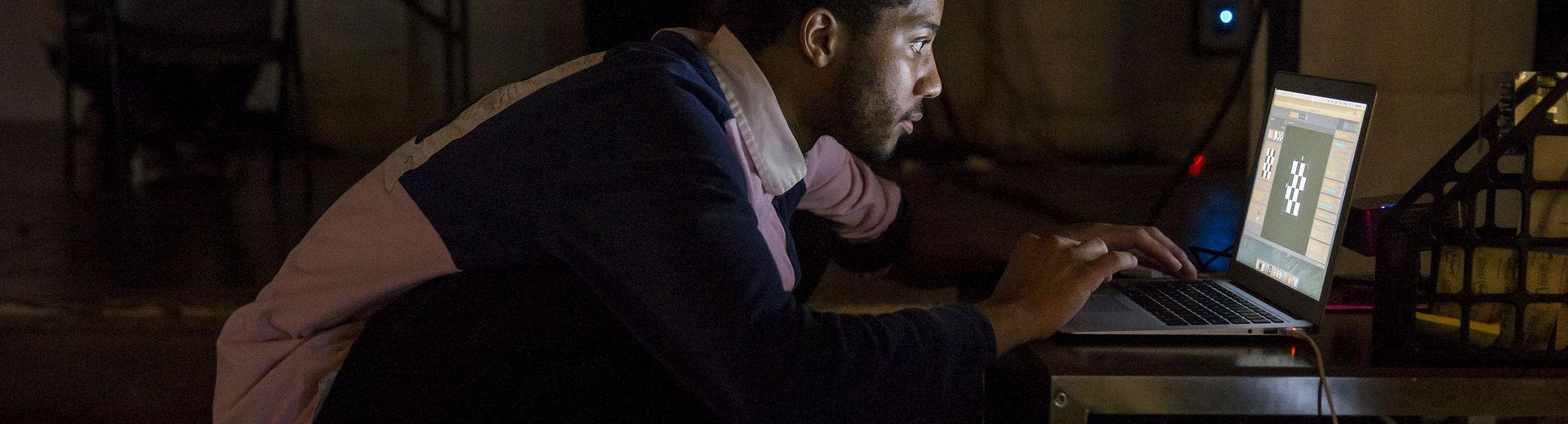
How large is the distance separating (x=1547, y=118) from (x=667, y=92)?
27.8 inches

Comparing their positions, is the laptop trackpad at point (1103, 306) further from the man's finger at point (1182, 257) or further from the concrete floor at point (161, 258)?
the concrete floor at point (161, 258)

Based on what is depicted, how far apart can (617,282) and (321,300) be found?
32cm

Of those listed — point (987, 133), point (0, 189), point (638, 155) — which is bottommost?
point (0, 189)

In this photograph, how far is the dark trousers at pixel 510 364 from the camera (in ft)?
3.11

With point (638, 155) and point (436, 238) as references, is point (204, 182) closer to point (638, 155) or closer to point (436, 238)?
point (436, 238)

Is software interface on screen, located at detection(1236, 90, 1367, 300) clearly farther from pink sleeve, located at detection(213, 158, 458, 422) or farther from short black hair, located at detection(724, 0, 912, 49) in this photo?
pink sleeve, located at detection(213, 158, 458, 422)

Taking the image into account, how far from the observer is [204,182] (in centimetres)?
279

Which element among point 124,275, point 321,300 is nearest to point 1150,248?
point 321,300

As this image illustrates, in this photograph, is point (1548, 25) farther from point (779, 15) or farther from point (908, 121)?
point (779, 15)

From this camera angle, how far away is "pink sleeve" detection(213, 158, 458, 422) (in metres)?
1.01

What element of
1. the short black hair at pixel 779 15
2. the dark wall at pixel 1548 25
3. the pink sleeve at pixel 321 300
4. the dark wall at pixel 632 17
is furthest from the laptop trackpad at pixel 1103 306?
the dark wall at pixel 632 17

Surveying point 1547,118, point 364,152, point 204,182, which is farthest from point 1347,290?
point 204,182

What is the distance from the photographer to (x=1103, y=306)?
1169 mm

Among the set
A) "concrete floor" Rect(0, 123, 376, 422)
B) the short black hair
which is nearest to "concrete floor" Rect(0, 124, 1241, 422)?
"concrete floor" Rect(0, 123, 376, 422)
